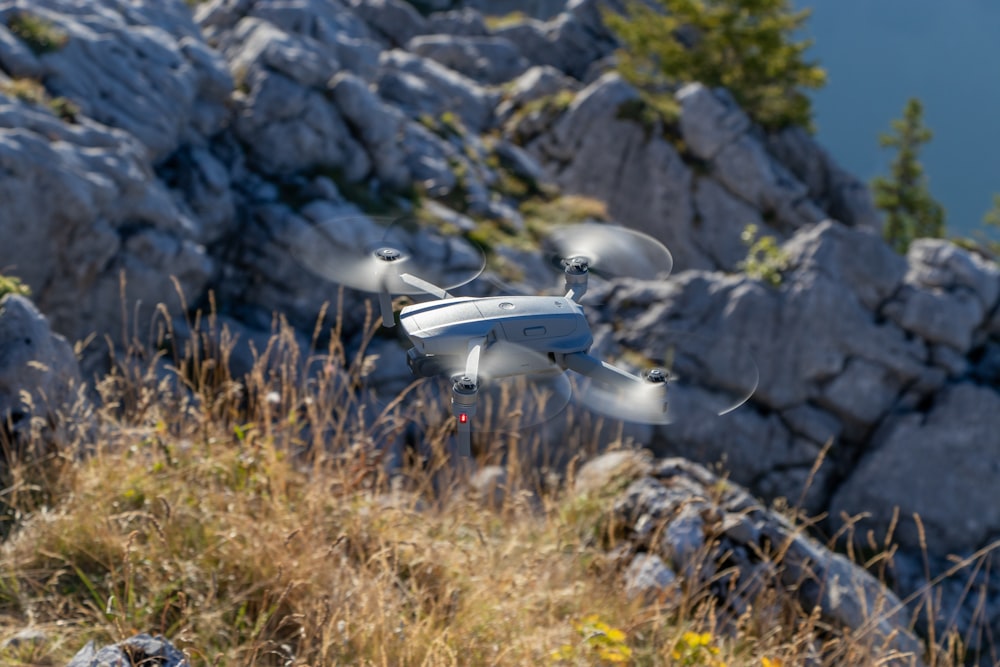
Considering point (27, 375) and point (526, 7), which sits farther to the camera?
point (526, 7)

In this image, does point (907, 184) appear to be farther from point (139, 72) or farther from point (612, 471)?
point (612, 471)

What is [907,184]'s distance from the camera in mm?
39594

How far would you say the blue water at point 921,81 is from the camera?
15825cm

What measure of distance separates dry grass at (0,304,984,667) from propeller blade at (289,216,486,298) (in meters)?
1.32

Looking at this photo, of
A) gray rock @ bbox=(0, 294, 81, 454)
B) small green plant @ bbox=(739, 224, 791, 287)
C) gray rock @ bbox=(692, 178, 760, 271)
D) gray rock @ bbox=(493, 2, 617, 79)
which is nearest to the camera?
gray rock @ bbox=(0, 294, 81, 454)

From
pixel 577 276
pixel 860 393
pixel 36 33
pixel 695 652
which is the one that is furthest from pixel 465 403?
pixel 860 393

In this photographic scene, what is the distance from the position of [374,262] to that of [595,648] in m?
2.41

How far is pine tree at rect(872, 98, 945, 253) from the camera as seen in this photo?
38.8 m

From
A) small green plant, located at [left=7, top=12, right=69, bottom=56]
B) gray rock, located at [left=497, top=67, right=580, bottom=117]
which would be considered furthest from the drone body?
gray rock, located at [left=497, top=67, right=580, bottom=117]

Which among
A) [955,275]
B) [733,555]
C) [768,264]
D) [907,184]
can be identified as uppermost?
[733,555]

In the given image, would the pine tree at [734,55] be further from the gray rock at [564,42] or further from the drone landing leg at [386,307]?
the drone landing leg at [386,307]

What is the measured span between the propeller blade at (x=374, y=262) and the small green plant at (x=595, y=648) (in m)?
1.86

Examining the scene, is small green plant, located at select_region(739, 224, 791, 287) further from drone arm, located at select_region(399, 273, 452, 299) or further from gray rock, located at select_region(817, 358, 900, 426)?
drone arm, located at select_region(399, 273, 452, 299)

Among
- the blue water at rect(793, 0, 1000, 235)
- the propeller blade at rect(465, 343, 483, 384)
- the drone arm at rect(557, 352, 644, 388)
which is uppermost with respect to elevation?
the propeller blade at rect(465, 343, 483, 384)
